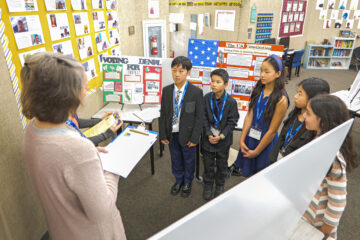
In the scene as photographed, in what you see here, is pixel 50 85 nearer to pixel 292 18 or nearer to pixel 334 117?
pixel 334 117

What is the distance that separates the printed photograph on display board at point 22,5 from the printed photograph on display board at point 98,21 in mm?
833

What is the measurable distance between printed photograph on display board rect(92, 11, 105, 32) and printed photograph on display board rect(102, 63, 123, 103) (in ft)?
1.35

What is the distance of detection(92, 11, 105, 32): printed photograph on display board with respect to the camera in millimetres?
2501

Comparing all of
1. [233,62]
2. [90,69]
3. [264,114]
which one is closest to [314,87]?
[264,114]

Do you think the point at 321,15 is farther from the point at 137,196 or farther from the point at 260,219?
the point at 260,219

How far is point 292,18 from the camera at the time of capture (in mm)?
7168

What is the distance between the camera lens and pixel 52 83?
0.75m

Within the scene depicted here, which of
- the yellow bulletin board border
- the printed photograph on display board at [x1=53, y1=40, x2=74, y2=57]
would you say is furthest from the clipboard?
the printed photograph on display board at [x1=53, y1=40, x2=74, y2=57]

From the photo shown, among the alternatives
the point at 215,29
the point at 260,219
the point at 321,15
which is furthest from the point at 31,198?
the point at 321,15

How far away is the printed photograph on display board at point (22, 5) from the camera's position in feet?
4.92

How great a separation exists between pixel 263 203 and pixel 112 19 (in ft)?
9.70

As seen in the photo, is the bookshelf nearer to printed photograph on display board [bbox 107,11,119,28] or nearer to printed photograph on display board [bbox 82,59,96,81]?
printed photograph on display board [bbox 107,11,119,28]

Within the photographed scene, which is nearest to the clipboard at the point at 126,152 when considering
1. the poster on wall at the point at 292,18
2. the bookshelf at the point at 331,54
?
the poster on wall at the point at 292,18

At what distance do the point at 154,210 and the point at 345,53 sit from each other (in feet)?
28.9
